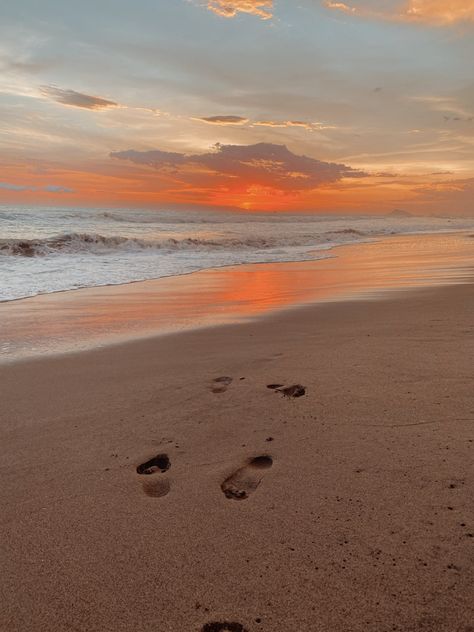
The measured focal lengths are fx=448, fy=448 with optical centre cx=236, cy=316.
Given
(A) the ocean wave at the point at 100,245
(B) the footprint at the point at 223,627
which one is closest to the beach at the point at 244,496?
(B) the footprint at the point at 223,627

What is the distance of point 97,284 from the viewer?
35.9 ft

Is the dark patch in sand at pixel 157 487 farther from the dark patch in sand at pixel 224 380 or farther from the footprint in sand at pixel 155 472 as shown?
the dark patch in sand at pixel 224 380

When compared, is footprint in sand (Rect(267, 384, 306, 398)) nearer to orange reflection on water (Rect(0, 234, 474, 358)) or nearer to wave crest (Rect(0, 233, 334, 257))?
orange reflection on water (Rect(0, 234, 474, 358))

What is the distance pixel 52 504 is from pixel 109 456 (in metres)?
0.47

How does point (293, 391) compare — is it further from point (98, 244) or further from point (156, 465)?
point (98, 244)

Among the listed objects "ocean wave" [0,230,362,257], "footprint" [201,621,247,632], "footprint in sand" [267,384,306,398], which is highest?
"footprint in sand" [267,384,306,398]

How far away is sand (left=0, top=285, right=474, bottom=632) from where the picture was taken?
1594 mm

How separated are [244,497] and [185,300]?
21.4 ft

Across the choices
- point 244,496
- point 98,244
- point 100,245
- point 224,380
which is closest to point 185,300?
point 224,380

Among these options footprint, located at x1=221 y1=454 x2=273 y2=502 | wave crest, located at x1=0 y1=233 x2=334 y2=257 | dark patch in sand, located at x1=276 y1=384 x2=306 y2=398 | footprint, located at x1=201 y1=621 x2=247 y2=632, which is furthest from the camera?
wave crest, located at x1=0 y1=233 x2=334 y2=257

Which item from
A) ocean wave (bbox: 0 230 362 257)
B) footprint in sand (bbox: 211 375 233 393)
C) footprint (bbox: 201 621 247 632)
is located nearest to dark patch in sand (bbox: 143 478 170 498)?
footprint (bbox: 201 621 247 632)

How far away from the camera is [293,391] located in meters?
3.44

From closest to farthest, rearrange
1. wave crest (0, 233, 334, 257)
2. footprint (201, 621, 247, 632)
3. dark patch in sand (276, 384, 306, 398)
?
footprint (201, 621, 247, 632) < dark patch in sand (276, 384, 306, 398) < wave crest (0, 233, 334, 257)

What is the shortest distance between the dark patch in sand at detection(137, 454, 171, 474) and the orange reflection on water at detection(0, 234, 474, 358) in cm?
298
